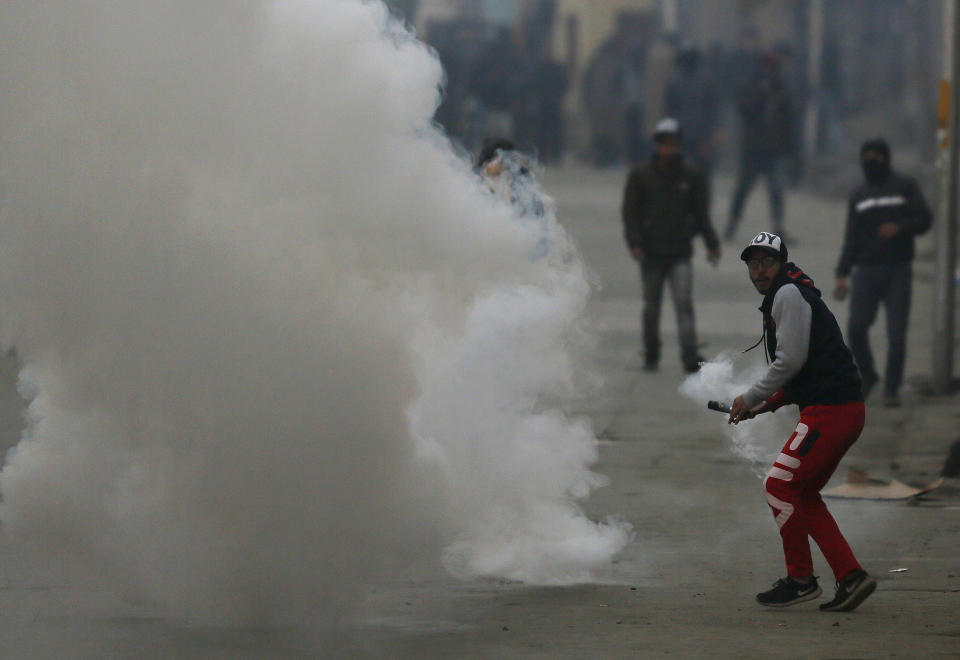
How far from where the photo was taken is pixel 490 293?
25.9ft

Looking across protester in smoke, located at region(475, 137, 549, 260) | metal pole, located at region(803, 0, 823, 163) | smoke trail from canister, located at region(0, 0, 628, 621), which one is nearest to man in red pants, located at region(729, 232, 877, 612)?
protester in smoke, located at region(475, 137, 549, 260)

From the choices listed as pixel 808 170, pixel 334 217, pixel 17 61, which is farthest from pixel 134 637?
pixel 808 170

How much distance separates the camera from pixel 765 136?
22906 millimetres

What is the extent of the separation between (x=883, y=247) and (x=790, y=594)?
5475 millimetres

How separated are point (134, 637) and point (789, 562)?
8.75 feet

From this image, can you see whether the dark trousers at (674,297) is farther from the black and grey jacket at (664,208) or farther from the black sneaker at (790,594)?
the black sneaker at (790,594)

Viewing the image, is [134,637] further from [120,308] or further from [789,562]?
[789,562]

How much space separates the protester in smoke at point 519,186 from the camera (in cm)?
823

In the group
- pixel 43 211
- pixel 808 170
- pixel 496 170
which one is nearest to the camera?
pixel 43 211

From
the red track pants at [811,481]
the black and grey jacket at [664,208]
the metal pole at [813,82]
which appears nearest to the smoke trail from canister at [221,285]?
the red track pants at [811,481]

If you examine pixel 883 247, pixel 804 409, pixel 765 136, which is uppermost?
pixel 765 136

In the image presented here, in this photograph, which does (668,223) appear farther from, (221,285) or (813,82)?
(813,82)

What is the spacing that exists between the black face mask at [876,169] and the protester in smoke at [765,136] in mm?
9289

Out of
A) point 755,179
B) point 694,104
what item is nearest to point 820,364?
point 755,179
